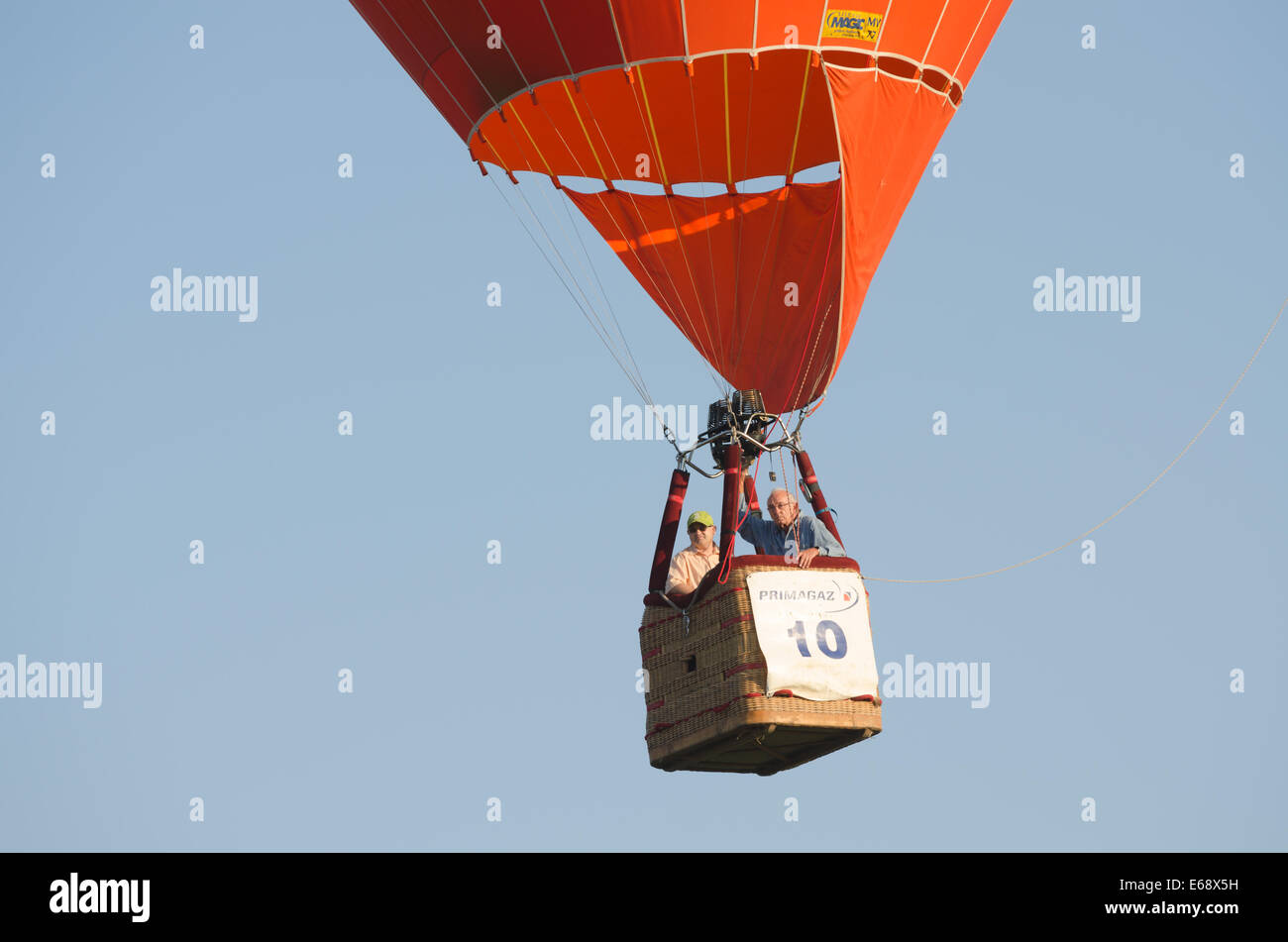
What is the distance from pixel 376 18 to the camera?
18312 mm

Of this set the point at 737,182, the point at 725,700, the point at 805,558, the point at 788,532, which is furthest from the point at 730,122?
the point at 725,700

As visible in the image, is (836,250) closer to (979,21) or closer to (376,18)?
(979,21)

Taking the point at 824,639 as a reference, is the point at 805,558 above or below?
above

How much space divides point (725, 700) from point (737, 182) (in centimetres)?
491

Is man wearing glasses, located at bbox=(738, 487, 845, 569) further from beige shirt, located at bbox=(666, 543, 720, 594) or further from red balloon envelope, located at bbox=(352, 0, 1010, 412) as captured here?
red balloon envelope, located at bbox=(352, 0, 1010, 412)

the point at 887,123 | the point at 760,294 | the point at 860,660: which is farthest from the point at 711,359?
the point at 860,660

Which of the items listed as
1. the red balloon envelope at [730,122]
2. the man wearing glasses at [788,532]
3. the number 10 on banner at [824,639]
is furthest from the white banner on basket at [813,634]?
the red balloon envelope at [730,122]

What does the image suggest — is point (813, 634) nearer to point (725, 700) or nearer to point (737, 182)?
point (725, 700)

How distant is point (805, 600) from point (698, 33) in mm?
4170

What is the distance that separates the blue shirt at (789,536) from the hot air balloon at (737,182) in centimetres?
16

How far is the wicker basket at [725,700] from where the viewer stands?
1509 cm

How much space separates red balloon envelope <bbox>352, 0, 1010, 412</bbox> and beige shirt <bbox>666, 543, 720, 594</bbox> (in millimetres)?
1702

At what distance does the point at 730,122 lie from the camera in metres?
17.8

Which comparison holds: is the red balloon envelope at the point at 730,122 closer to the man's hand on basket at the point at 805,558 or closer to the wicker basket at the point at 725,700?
the man's hand on basket at the point at 805,558
